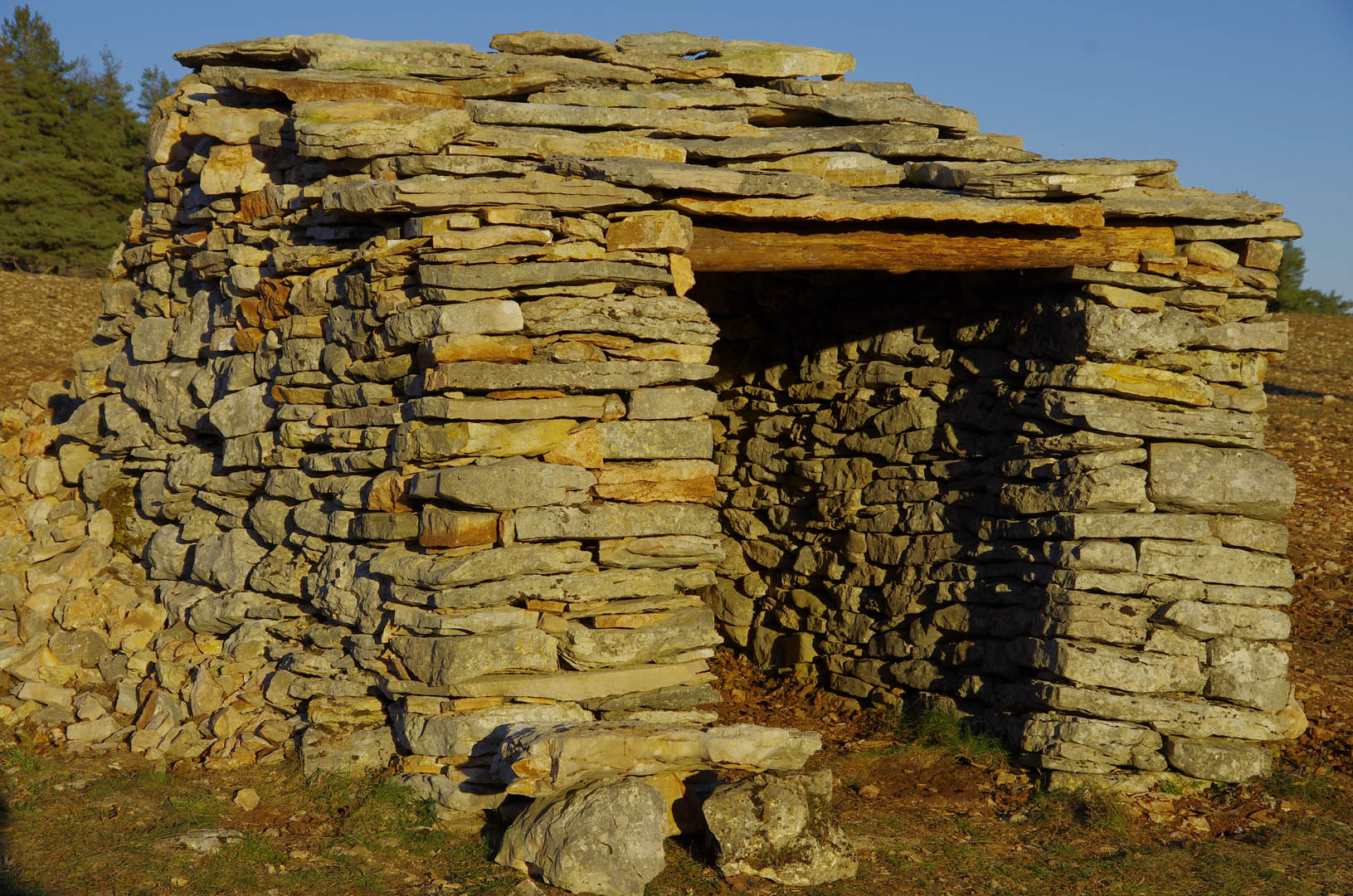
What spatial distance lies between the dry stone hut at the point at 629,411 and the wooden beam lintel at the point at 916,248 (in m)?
0.02

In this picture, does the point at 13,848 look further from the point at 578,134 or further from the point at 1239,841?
the point at 1239,841

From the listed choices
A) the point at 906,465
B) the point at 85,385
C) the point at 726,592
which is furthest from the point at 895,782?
the point at 85,385

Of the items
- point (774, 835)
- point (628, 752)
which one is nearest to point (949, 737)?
point (774, 835)

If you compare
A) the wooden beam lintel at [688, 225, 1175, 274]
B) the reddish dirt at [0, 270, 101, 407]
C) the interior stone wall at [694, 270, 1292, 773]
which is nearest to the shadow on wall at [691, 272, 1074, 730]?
the interior stone wall at [694, 270, 1292, 773]

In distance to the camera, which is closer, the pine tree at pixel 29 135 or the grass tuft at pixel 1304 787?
the grass tuft at pixel 1304 787

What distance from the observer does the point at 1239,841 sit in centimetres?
515

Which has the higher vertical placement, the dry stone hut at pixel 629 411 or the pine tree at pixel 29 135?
the pine tree at pixel 29 135

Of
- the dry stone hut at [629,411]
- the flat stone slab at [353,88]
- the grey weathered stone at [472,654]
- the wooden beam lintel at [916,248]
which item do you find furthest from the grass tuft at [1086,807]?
the flat stone slab at [353,88]

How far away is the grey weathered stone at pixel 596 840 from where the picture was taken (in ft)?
13.4

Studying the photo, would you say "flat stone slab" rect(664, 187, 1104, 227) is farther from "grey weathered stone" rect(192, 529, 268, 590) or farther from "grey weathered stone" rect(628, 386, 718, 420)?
"grey weathered stone" rect(192, 529, 268, 590)

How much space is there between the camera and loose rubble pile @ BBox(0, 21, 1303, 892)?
482cm

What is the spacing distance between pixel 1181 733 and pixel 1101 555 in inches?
35.8

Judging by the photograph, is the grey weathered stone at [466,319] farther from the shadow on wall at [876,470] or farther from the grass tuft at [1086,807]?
the grass tuft at [1086,807]

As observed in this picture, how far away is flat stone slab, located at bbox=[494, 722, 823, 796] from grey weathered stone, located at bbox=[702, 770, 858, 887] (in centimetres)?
14
